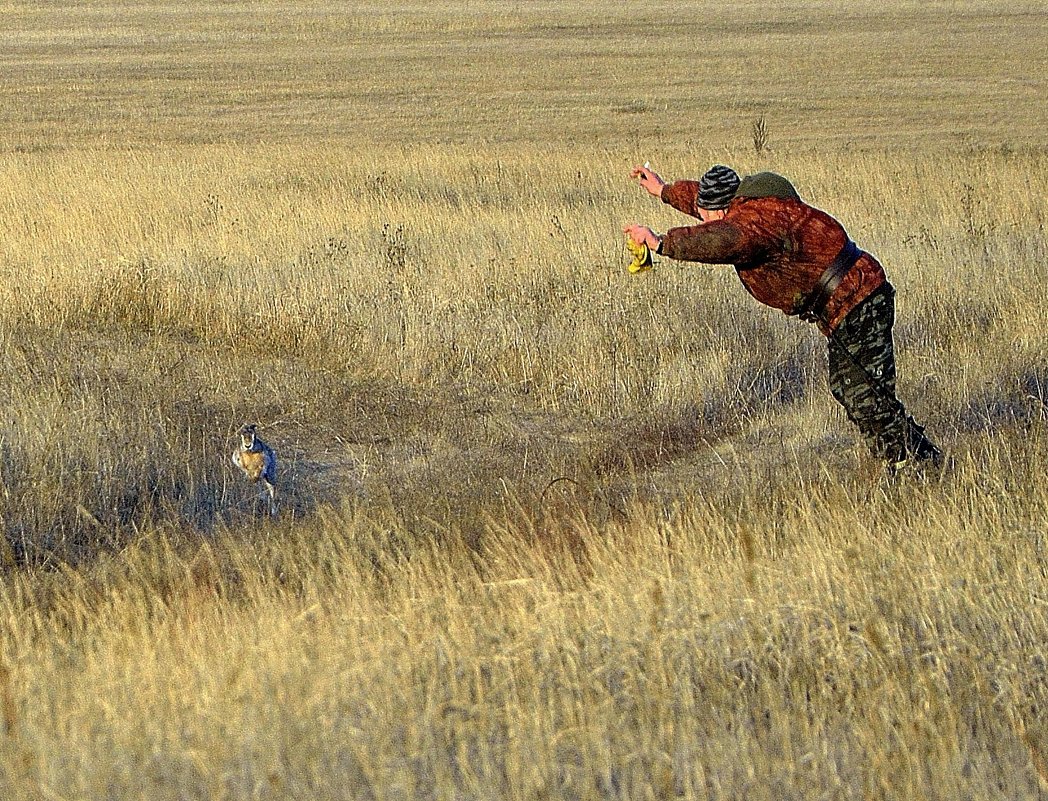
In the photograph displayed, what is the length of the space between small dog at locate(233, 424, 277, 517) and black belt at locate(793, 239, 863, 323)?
2366 mm

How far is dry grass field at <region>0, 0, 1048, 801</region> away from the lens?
11.2 ft

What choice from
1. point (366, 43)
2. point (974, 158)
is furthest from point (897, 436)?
point (366, 43)

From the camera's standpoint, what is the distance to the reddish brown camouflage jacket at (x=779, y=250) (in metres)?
5.36

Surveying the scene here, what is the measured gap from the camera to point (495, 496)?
6289 mm

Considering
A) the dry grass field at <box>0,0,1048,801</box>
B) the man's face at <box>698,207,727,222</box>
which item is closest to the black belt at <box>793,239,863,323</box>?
the man's face at <box>698,207,727,222</box>

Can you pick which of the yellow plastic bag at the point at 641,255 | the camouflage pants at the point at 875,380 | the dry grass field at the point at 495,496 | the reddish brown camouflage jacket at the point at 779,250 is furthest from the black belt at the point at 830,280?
the yellow plastic bag at the point at 641,255

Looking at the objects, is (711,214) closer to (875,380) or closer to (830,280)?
(830,280)

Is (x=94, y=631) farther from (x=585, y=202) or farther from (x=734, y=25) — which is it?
(x=734, y=25)

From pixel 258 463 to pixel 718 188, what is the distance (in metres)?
2.30

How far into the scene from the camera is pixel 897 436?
6004 millimetres

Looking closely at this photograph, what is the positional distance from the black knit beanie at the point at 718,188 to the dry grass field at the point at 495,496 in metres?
1.18

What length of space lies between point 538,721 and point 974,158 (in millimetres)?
15402

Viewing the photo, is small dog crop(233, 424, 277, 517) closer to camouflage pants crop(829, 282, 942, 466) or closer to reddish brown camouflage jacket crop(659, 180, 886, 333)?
reddish brown camouflage jacket crop(659, 180, 886, 333)

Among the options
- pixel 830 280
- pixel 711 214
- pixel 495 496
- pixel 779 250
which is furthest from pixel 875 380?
pixel 495 496
